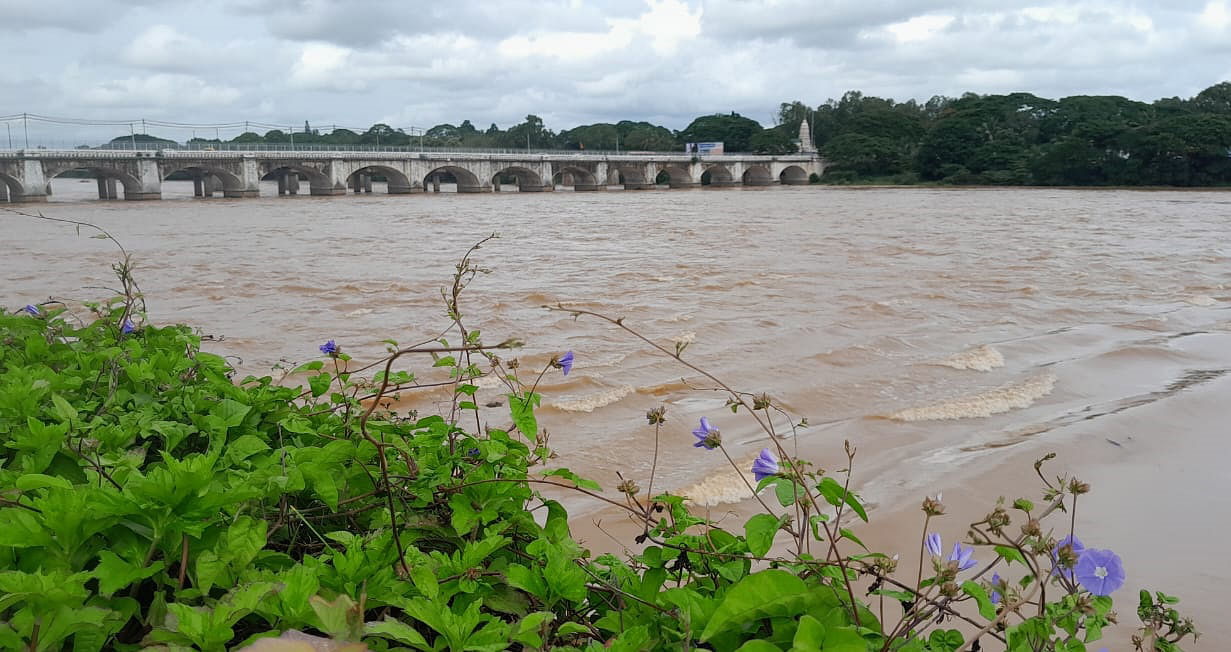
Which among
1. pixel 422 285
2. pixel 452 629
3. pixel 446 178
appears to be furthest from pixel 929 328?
pixel 446 178

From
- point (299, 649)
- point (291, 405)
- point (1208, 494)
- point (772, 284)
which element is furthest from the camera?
point (772, 284)

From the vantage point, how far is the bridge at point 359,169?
4097cm

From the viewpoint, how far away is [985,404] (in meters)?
4.67

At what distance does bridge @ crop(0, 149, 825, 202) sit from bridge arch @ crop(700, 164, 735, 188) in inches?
3.1

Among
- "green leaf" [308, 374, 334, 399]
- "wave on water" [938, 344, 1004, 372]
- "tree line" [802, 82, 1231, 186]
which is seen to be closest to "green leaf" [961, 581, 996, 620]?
"green leaf" [308, 374, 334, 399]

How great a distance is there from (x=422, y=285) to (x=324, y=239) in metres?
8.55

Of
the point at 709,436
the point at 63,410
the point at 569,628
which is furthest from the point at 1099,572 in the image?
the point at 63,410

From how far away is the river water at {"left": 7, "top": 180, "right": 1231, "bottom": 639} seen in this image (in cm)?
415

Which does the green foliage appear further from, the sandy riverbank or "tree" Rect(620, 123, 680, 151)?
"tree" Rect(620, 123, 680, 151)

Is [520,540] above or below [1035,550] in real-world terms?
below

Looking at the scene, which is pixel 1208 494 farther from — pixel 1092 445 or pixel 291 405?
pixel 291 405

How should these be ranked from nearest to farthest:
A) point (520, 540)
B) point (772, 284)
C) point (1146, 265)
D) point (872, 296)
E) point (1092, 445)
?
point (520, 540) < point (1092, 445) < point (872, 296) < point (772, 284) < point (1146, 265)

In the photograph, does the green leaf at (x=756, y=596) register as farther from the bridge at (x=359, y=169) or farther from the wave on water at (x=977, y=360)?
the bridge at (x=359, y=169)

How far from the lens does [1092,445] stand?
3.87 m
